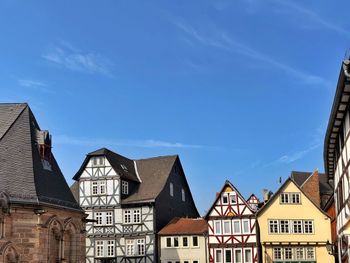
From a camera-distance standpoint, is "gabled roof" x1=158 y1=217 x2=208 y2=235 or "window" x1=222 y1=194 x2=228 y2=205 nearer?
"window" x1=222 y1=194 x2=228 y2=205

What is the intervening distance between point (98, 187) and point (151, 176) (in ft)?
15.8

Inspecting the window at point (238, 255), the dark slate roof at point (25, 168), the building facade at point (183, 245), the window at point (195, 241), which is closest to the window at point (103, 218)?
the building facade at point (183, 245)

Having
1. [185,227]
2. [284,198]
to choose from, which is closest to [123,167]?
[185,227]

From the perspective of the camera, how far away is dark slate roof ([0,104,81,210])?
27.6 m

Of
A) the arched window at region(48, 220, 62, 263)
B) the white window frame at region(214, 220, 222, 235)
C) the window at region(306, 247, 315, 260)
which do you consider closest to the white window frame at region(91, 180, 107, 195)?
the white window frame at region(214, 220, 222, 235)

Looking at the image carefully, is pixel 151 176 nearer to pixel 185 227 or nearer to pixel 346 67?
pixel 185 227

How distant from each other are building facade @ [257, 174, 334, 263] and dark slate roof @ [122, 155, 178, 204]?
8619 millimetres

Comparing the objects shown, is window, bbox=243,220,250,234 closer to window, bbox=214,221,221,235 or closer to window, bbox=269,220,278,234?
window, bbox=269,220,278,234

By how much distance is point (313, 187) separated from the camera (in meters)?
47.4

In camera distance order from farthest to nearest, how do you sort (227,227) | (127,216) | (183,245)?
(127,216) < (183,245) < (227,227)

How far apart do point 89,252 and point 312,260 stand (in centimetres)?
1696

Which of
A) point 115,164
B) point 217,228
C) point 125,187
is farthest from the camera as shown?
point 115,164

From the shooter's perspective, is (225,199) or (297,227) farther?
(225,199)

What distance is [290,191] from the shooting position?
144 ft
